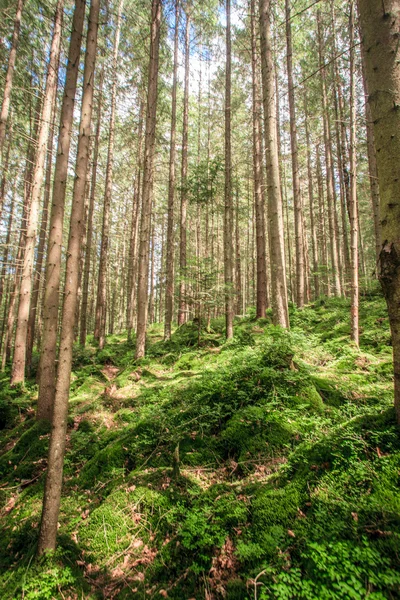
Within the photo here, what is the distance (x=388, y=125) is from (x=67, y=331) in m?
3.89

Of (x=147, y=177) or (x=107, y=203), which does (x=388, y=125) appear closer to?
(x=147, y=177)

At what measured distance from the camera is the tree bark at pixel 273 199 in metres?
6.28

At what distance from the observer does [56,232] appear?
17.8 feet

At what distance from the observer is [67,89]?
3852 millimetres

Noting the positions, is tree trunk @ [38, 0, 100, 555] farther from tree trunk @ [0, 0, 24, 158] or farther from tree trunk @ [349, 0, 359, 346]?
tree trunk @ [0, 0, 24, 158]

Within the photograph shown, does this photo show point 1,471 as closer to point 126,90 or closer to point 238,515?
point 238,515

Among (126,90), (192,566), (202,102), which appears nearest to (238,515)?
(192,566)

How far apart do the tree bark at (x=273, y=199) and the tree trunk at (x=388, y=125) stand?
3.81 m

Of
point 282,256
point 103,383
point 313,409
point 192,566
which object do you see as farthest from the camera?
point 103,383

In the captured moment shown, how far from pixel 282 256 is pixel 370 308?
5.76 metres

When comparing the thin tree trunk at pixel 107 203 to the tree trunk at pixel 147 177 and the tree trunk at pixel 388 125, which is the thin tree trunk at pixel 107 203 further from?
the tree trunk at pixel 388 125

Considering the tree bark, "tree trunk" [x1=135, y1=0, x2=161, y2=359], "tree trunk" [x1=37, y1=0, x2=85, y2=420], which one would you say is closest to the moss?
"tree trunk" [x1=37, y1=0, x2=85, y2=420]

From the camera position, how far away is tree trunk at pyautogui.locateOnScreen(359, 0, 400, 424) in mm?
2283

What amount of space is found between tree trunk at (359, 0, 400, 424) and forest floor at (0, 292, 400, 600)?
1165mm
